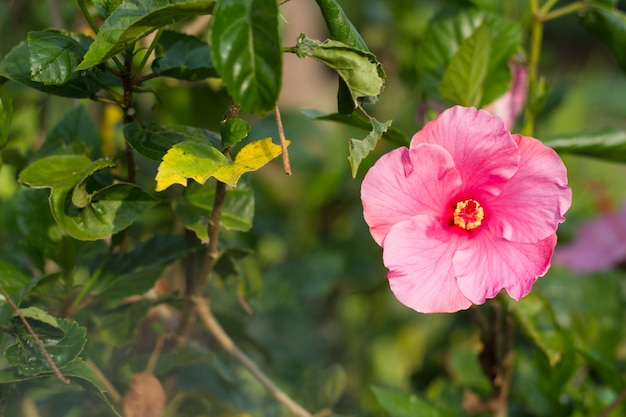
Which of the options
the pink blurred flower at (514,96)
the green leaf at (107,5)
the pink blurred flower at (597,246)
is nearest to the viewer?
the green leaf at (107,5)

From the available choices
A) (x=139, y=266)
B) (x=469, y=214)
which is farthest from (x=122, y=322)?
(x=469, y=214)

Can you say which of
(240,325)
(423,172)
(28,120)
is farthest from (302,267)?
(423,172)

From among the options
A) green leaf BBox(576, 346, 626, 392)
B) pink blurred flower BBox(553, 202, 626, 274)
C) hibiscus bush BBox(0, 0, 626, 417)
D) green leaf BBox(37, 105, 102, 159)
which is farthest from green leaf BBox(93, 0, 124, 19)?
pink blurred flower BBox(553, 202, 626, 274)

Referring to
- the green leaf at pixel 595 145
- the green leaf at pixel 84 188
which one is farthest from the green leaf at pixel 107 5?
the green leaf at pixel 595 145

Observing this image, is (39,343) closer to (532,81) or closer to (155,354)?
(155,354)

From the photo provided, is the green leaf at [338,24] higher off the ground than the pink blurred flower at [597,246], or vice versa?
the green leaf at [338,24]

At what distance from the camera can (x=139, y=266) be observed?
826 millimetres

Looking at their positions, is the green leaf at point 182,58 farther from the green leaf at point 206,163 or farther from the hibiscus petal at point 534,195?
the hibiscus petal at point 534,195

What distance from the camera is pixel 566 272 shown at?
1455mm

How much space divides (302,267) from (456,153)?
2.69 ft

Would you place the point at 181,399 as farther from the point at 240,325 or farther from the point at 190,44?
the point at 190,44

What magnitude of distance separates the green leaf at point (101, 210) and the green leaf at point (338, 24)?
0.23 meters

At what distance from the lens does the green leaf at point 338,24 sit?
25.0 inches

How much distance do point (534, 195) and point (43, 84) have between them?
1.48 feet
